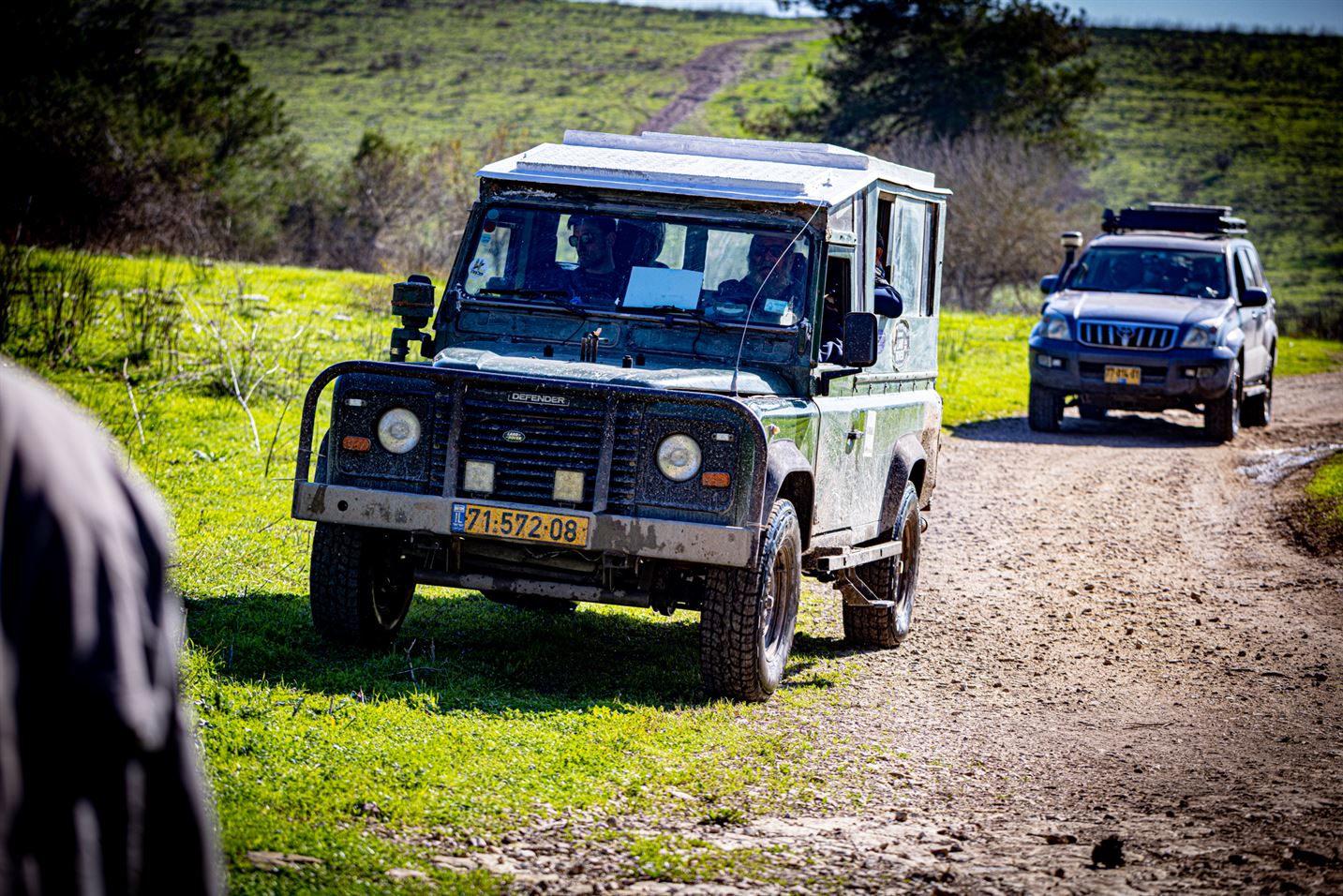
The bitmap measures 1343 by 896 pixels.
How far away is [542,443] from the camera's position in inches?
276

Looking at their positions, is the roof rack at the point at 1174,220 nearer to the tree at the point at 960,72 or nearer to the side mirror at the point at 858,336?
the side mirror at the point at 858,336

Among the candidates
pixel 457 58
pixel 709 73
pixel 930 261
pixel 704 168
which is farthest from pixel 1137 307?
pixel 457 58

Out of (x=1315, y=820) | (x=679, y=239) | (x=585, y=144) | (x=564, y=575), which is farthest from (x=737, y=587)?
(x=585, y=144)

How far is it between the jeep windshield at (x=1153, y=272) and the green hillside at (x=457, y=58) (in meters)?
48.2

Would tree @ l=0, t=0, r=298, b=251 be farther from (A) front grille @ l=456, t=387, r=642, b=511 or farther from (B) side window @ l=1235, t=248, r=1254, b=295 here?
(A) front grille @ l=456, t=387, r=642, b=511

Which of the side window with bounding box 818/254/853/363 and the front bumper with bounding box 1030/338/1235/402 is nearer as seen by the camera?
the side window with bounding box 818/254/853/363

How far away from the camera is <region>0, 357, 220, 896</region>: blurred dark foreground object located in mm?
1606

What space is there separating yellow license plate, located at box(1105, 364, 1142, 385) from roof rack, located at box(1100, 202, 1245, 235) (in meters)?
2.58

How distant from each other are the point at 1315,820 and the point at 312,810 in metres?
3.57

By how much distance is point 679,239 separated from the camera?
803 centimetres

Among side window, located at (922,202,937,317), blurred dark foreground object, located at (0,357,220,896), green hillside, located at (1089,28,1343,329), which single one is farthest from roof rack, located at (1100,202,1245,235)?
green hillside, located at (1089,28,1343,329)

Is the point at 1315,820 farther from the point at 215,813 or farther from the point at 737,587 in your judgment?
the point at 215,813

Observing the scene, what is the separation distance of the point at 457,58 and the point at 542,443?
3368 inches

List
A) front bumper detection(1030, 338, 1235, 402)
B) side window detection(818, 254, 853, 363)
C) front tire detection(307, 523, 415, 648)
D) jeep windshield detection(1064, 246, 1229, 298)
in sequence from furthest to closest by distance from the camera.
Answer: jeep windshield detection(1064, 246, 1229, 298)
front bumper detection(1030, 338, 1235, 402)
side window detection(818, 254, 853, 363)
front tire detection(307, 523, 415, 648)
